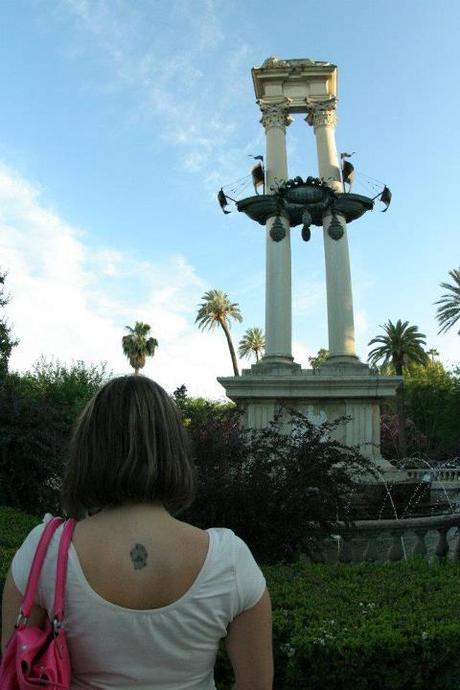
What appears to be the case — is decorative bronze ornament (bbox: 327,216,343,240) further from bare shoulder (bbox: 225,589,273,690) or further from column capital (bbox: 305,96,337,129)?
bare shoulder (bbox: 225,589,273,690)

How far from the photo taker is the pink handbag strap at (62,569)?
1.71 metres

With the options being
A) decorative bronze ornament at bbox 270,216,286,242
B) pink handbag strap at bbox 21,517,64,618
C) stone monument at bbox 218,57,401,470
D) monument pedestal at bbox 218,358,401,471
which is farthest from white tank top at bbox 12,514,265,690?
decorative bronze ornament at bbox 270,216,286,242

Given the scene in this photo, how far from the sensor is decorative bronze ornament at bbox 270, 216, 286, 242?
908 inches

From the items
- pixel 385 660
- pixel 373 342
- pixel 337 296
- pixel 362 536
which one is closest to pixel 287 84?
pixel 337 296

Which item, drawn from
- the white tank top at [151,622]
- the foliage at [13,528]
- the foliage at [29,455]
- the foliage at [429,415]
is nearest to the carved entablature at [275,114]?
the foliage at [29,455]

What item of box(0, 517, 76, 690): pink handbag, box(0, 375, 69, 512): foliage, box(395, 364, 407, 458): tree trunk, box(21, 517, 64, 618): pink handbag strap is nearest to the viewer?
box(0, 517, 76, 690): pink handbag

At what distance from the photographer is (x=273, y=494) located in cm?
743

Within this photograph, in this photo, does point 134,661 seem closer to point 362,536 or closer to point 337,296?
point 362,536

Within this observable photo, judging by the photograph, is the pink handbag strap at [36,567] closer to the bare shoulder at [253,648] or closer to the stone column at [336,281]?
the bare shoulder at [253,648]

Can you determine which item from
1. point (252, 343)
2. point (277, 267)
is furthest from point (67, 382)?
point (252, 343)

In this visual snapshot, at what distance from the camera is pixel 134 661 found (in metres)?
1.79

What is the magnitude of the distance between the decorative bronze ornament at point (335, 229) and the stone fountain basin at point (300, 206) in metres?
0.44

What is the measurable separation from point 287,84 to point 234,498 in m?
21.4

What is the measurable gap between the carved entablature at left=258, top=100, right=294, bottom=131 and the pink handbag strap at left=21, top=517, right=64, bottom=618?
967 inches
